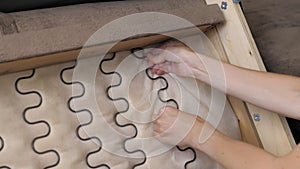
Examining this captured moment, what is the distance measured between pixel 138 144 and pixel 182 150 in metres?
0.10

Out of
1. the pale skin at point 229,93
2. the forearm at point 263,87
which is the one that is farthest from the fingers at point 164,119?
the forearm at point 263,87

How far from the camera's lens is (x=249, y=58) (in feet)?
3.40

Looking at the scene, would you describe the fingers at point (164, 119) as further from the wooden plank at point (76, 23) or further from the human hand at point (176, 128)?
the wooden plank at point (76, 23)

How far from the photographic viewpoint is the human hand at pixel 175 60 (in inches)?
39.5

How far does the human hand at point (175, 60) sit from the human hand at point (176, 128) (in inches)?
3.5

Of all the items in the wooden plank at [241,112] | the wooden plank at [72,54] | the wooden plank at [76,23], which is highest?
the wooden plank at [76,23]

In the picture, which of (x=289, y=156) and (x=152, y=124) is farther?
(x=152, y=124)

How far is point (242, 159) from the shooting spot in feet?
3.03

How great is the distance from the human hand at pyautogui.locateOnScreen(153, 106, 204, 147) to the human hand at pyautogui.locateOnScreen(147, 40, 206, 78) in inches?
3.5

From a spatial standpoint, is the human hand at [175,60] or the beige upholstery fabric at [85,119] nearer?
the beige upholstery fabric at [85,119]

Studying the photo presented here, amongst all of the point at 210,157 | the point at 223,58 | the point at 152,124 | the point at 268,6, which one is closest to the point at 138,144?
the point at 152,124

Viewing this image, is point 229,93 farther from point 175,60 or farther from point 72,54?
point 72,54

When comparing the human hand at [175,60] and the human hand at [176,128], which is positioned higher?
the human hand at [175,60]

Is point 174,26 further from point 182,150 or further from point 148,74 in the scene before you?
point 182,150
